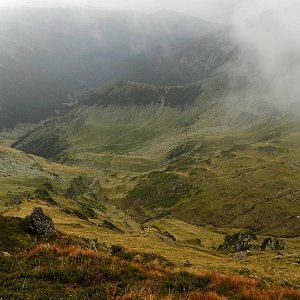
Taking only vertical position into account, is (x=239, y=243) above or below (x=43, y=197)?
below

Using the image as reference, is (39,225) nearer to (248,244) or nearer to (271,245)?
(248,244)

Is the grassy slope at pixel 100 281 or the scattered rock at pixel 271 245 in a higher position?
the scattered rock at pixel 271 245

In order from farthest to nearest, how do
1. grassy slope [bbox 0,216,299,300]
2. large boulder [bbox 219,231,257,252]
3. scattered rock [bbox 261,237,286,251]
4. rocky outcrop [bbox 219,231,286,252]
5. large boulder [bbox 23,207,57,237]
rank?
1. large boulder [bbox 219,231,257,252]
2. rocky outcrop [bbox 219,231,286,252]
3. scattered rock [bbox 261,237,286,251]
4. large boulder [bbox 23,207,57,237]
5. grassy slope [bbox 0,216,299,300]

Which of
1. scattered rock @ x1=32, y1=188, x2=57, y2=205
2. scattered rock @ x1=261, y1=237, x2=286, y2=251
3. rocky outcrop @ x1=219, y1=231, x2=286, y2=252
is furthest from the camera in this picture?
scattered rock @ x1=32, y1=188, x2=57, y2=205

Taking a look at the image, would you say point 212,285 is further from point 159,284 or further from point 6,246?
point 6,246

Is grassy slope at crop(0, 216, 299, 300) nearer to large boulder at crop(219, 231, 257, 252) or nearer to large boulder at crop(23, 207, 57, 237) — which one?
large boulder at crop(23, 207, 57, 237)

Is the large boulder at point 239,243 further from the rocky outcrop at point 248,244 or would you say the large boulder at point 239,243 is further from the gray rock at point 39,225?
the gray rock at point 39,225

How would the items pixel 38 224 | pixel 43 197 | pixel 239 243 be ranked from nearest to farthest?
pixel 38 224, pixel 239 243, pixel 43 197

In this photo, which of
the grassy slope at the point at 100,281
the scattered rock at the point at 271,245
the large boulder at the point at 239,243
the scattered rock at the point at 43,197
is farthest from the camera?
the scattered rock at the point at 43,197

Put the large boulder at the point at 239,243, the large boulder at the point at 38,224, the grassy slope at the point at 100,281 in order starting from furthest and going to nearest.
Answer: the large boulder at the point at 239,243 → the large boulder at the point at 38,224 → the grassy slope at the point at 100,281

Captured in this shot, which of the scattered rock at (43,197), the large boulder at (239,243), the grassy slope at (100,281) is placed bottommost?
the grassy slope at (100,281)

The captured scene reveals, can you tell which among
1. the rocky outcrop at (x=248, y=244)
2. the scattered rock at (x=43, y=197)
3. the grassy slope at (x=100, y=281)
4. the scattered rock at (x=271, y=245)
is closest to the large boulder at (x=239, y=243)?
the rocky outcrop at (x=248, y=244)

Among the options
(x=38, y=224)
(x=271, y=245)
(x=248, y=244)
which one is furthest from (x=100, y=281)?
(x=271, y=245)

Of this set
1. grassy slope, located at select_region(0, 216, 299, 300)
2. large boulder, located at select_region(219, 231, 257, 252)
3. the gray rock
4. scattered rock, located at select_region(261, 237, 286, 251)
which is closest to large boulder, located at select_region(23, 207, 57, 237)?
the gray rock
